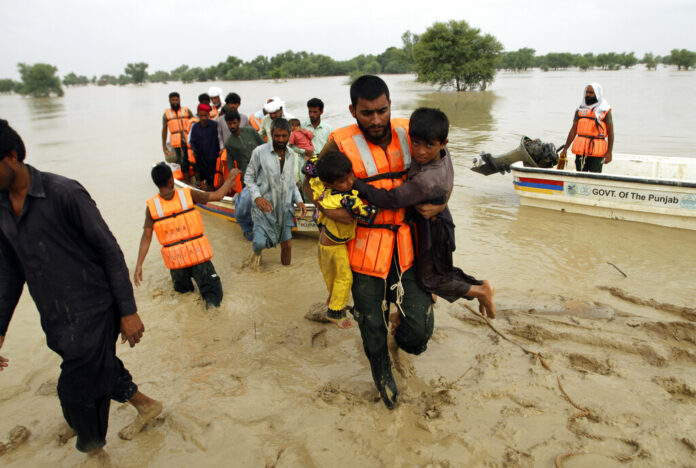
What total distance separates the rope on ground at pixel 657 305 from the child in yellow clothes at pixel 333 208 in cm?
301

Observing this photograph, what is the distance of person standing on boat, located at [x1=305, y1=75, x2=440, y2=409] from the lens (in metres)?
2.44

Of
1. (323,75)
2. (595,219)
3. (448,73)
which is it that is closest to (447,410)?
(595,219)

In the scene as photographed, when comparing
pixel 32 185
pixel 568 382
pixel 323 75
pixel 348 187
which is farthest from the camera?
pixel 323 75

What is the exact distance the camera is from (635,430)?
253 cm

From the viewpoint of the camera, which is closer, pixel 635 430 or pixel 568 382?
pixel 635 430

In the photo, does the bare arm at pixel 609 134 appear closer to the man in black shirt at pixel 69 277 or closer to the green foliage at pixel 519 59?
the man in black shirt at pixel 69 277

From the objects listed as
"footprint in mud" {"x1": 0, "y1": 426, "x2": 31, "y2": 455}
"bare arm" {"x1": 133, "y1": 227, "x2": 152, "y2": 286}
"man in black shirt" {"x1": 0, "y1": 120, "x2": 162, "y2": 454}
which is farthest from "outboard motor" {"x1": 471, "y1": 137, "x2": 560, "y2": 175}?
"footprint in mud" {"x1": 0, "y1": 426, "x2": 31, "y2": 455}

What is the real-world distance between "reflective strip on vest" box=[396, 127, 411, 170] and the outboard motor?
5.31 meters

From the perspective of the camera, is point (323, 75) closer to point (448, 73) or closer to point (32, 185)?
point (448, 73)

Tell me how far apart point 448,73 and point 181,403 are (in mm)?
34825

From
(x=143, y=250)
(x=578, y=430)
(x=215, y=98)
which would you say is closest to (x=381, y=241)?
(x=578, y=430)

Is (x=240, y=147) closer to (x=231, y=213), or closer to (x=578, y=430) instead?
(x=231, y=213)

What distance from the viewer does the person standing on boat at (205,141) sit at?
7.05 m

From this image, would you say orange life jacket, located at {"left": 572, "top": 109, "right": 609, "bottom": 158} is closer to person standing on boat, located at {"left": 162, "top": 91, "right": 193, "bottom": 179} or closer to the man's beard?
the man's beard
